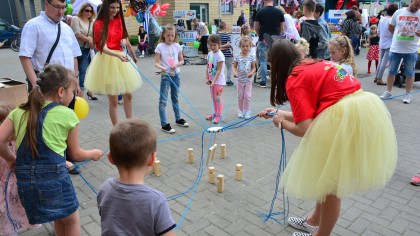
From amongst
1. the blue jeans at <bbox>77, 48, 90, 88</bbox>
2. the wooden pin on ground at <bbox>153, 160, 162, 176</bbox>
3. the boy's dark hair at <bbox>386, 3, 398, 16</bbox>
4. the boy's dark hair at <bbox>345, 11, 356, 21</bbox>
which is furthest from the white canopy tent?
the boy's dark hair at <bbox>345, 11, 356, 21</bbox>

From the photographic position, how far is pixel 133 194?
170cm

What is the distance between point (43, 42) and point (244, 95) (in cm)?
381

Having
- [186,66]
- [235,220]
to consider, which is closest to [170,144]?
[235,220]

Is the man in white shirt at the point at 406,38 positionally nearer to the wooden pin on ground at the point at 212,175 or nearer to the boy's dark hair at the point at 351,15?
the boy's dark hair at the point at 351,15

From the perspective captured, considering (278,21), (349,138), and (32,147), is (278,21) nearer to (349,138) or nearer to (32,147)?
(349,138)

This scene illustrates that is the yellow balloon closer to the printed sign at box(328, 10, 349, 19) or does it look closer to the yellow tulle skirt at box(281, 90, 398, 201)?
the yellow tulle skirt at box(281, 90, 398, 201)

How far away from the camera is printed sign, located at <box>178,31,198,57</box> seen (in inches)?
583

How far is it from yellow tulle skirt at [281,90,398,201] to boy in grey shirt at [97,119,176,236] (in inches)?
49.3

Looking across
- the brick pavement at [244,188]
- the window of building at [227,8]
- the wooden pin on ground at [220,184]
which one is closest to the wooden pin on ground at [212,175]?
the brick pavement at [244,188]

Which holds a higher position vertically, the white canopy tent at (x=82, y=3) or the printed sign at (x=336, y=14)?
the white canopy tent at (x=82, y=3)

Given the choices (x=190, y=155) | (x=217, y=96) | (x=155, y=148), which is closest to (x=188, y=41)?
(x=217, y=96)

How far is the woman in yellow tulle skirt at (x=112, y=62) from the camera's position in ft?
15.5

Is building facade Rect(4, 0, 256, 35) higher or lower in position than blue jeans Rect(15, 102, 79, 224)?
higher

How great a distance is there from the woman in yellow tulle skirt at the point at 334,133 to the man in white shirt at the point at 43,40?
2.63 meters
